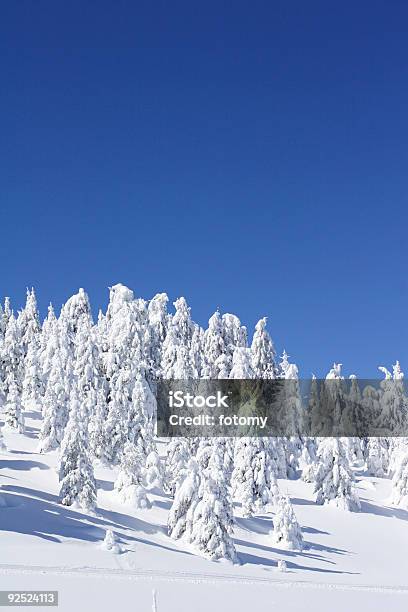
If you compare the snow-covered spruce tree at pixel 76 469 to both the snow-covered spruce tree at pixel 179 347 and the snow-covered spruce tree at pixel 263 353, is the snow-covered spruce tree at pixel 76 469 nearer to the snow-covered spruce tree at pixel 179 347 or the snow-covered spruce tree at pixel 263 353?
the snow-covered spruce tree at pixel 179 347

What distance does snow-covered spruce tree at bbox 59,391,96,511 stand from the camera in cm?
3644

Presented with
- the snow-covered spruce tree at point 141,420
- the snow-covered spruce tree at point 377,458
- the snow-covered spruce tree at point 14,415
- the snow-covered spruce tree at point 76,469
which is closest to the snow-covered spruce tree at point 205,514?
the snow-covered spruce tree at point 76,469

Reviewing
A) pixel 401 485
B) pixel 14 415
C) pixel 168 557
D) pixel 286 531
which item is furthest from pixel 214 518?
pixel 14 415

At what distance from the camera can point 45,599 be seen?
61.1 feet

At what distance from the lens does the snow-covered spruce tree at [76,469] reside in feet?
120

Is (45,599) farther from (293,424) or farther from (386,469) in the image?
(386,469)

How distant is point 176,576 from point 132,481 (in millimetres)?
17121

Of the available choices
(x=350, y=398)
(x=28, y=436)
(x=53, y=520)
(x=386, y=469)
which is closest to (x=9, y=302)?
(x=28, y=436)

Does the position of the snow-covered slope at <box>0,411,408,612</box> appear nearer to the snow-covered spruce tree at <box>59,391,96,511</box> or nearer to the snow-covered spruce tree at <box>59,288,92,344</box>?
the snow-covered spruce tree at <box>59,391,96,511</box>

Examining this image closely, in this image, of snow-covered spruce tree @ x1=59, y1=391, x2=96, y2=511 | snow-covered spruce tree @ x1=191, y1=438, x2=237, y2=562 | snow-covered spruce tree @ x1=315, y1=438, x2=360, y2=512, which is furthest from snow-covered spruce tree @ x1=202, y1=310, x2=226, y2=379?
snow-covered spruce tree @ x1=191, y1=438, x2=237, y2=562

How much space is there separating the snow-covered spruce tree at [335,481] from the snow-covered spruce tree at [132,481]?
52.5 feet

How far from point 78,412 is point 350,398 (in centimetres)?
4473

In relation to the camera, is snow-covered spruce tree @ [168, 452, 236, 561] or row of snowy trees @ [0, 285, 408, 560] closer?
snow-covered spruce tree @ [168, 452, 236, 561]

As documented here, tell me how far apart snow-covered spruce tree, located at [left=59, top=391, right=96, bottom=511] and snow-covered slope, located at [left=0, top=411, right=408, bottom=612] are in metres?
0.96
